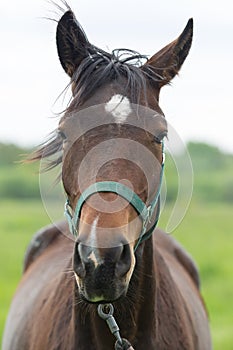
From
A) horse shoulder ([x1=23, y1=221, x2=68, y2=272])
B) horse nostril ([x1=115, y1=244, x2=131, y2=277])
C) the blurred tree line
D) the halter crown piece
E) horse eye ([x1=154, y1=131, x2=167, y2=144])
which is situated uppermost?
the blurred tree line

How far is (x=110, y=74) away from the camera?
139 inches

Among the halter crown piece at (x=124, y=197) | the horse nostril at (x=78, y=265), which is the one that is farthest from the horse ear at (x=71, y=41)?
the horse nostril at (x=78, y=265)

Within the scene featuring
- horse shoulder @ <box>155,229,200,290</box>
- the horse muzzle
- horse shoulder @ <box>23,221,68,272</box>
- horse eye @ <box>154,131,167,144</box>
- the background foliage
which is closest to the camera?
the horse muzzle

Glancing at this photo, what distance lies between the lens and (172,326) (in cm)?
390

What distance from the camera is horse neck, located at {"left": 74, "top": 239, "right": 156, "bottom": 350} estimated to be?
143 inches

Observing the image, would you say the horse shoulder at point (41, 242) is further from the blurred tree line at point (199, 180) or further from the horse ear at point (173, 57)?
the blurred tree line at point (199, 180)

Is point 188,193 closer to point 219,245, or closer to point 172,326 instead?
point 172,326

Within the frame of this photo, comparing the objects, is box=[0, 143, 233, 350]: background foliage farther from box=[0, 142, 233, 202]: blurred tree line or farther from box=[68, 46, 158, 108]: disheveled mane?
box=[68, 46, 158, 108]: disheveled mane

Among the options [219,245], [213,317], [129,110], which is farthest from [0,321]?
[129,110]

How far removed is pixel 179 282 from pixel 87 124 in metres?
1.85

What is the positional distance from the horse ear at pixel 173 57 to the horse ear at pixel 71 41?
0.34 metres

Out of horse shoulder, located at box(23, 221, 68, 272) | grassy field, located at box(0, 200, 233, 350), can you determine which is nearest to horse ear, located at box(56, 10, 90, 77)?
horse shoulder, located at box(23, 221, 68, 272)

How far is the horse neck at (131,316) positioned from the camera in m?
3.64

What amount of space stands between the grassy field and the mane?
647 centimetres
